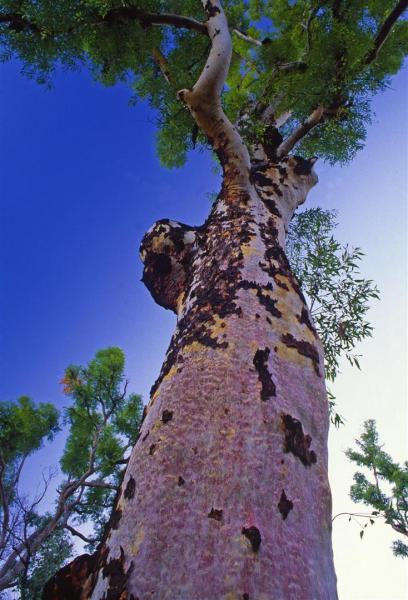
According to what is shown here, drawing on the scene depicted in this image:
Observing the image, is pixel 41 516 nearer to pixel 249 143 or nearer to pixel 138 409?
pixel 138 409

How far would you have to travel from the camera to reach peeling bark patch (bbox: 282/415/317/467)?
1.32 m

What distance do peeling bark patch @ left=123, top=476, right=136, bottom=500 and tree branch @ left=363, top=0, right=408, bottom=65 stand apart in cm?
677

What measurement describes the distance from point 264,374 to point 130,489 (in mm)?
670

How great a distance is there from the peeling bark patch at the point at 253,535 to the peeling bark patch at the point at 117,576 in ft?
1.13

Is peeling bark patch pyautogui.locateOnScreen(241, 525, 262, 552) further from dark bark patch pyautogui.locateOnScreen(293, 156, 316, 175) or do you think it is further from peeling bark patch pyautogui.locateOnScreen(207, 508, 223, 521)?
dark bark patch pyautogui.locateOnScreen(293, 156, 316, 175)

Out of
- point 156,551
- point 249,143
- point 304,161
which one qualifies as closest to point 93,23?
point 249,143

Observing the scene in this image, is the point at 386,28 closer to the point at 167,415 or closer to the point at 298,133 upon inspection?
the point at 298,133

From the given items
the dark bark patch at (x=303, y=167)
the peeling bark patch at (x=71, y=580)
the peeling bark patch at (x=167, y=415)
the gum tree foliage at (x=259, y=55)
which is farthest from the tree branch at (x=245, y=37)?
the peeling bark patch at (x=71, y=580)

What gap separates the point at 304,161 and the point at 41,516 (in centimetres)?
1573

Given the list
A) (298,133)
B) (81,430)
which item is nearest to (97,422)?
(81,430)

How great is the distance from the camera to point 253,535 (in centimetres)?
104

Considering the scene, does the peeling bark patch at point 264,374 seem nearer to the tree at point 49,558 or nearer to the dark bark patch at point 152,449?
the dark bark patch at point 152,449

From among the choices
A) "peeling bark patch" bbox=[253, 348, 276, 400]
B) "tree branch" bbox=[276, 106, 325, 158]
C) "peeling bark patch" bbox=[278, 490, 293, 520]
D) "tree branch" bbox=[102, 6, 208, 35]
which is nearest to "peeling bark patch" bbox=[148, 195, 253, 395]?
"peeling bark patch" bbox=[253, 348, 276, 400]

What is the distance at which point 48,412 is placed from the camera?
12.3m
